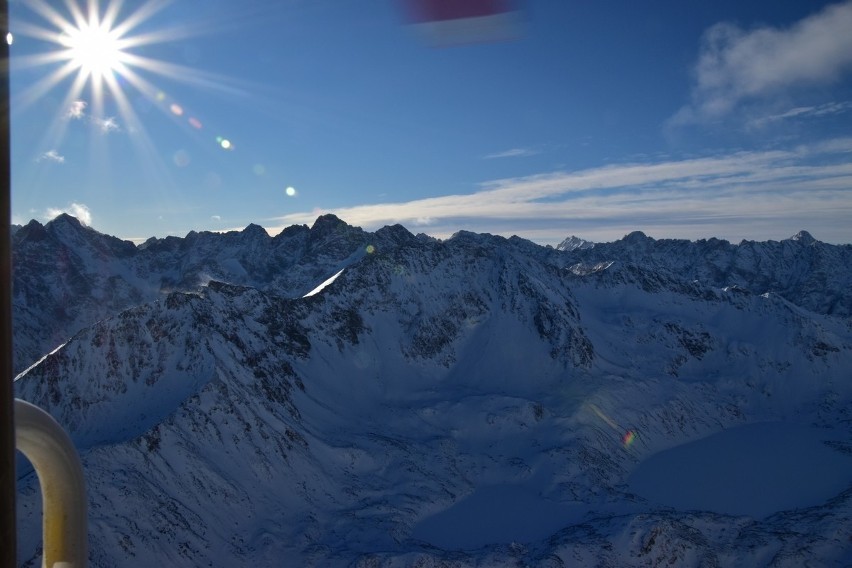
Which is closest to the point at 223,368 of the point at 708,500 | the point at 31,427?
the point at 708,500

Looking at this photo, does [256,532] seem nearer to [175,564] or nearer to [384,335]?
[175,564]

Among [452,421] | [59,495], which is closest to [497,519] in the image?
[452,421]

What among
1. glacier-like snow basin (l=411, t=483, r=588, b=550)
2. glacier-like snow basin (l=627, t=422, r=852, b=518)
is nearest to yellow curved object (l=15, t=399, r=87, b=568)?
glacier-like snow basin (l=411, t=483, r=588, b=550)

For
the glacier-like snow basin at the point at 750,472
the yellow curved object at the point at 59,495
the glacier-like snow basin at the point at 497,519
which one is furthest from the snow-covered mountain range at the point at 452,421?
the yellow curved object at the point at 59,495

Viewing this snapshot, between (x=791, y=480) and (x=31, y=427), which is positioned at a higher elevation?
(x=31, y=427)

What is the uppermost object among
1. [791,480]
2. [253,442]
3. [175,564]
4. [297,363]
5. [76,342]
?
[76,342]

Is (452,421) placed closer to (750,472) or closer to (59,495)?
(750,472)
